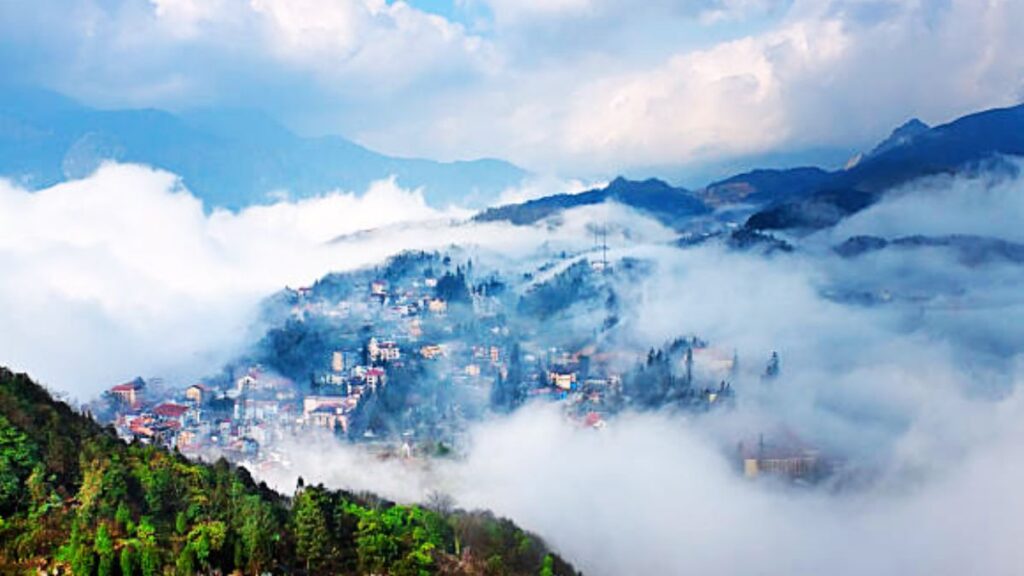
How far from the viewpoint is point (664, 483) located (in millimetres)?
33656

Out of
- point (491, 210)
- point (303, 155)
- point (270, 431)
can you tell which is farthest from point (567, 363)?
point (303, 155)

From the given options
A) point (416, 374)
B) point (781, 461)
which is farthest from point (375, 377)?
point (781, 461)

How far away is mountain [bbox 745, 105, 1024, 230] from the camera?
71.6 m

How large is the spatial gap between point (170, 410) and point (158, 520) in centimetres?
2113

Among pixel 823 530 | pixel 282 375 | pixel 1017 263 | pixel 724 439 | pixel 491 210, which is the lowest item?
pixel 823 530

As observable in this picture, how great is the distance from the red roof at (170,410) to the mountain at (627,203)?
53437 mm

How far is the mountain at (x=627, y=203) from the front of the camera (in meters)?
88.0

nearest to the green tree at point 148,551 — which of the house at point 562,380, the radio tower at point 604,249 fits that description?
the house at point 562,380

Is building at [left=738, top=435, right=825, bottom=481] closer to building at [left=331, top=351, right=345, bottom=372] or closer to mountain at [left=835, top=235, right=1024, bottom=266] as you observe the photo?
building at [left=331, top=351, right=345, bottom=372]

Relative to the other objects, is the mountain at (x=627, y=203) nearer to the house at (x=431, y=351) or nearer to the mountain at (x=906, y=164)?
the mountain at (x=906, y=164)

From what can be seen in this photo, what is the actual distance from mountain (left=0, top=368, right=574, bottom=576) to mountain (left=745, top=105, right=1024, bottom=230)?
58300 millimetres

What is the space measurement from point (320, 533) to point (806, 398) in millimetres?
34194

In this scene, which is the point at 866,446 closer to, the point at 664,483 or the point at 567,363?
the point at 664,483

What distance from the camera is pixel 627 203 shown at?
9119cm
